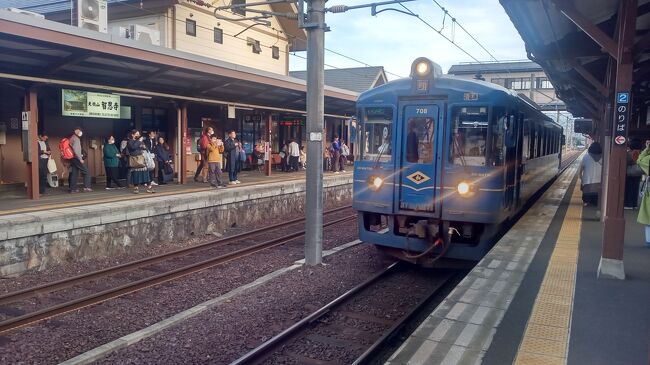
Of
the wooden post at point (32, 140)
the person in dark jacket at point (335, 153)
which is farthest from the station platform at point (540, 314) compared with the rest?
the person in dark jacket at point (335, 153)

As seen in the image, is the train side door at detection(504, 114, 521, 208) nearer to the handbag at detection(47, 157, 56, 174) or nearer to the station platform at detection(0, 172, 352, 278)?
the station platform at detection(0, 172, 352, 278)

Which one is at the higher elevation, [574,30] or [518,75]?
[518,75]

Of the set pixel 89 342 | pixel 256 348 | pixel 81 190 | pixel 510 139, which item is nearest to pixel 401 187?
pixel 510 139

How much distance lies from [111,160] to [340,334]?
9102 millimetres

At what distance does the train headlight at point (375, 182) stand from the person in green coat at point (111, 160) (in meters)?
7.72

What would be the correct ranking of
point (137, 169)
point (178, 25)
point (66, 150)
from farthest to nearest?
1. point (178, 25)
2. point (137, 169)
3. point (66, 150)

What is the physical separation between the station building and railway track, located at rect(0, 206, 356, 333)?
349cm

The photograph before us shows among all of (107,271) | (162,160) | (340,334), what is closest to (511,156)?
(340,334)

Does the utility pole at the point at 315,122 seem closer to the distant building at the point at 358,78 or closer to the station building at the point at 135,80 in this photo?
the station building at the point at 135,80

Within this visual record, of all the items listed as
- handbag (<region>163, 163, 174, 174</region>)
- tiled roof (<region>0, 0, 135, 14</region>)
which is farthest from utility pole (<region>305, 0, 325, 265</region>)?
tiled roof (<region>0, 0, 135, 14</region>)

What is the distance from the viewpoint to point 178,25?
17703 millimetres

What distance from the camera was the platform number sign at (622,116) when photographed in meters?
5.64

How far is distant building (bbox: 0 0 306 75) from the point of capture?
16.2 meters

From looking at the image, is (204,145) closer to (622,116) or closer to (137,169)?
(137,169)
